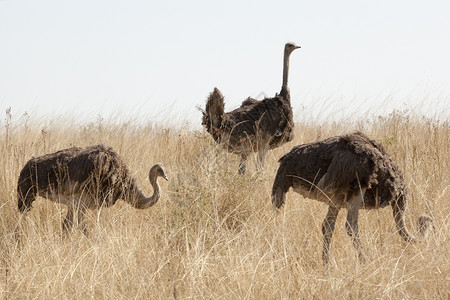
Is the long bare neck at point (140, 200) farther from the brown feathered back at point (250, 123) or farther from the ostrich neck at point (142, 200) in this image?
the brown feathered back at point (250, 123)

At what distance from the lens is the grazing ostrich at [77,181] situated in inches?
228

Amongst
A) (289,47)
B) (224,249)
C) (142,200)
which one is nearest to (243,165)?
(142,200)

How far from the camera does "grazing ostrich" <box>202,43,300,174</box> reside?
8.19m

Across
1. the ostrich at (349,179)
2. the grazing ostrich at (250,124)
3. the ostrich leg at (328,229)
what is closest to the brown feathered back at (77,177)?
the ostrich at (349,179)

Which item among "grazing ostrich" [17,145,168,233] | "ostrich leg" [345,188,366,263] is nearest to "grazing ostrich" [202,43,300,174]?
"grazing ostrich" [17,145,168,233]

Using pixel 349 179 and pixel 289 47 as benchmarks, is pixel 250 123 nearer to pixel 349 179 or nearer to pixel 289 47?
pixel 289 47

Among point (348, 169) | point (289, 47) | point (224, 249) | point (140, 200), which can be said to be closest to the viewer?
point (224, 249)

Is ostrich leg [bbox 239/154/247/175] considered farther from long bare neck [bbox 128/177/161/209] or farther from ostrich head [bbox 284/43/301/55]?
ostrich head [bbox 284/43/301/55]

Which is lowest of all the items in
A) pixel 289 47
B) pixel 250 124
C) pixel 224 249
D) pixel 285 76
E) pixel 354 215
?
pixel 224 249

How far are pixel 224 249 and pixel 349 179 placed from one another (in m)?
0.99

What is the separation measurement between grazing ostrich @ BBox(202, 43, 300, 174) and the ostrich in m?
3.04

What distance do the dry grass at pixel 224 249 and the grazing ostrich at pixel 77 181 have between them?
0.12 m

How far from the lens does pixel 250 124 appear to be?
848 centimetres

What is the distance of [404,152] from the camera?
22.3 ft
